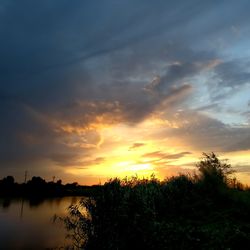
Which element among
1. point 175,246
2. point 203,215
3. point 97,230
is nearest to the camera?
point 175,246

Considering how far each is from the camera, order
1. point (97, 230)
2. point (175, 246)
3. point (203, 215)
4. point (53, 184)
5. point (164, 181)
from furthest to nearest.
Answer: point (53, 184) → point (164, 181) → point (203, 215) → point (97, 230) → point (175, 246)

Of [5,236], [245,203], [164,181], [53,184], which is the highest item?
[53,184]

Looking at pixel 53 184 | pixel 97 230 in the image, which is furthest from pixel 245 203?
pixel 53 184

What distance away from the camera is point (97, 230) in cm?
1861

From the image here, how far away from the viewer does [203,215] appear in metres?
29.3

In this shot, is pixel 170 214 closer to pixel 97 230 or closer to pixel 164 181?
pixel 164 181

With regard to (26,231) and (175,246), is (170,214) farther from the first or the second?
(26,231)

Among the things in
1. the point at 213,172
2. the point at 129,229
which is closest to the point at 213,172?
the point at 213,172

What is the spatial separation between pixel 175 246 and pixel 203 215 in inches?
500

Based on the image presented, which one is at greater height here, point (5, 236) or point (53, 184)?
point (53, 184)

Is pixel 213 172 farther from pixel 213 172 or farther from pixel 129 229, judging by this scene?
pixel 129 229

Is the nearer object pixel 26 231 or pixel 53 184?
pixel 26 231

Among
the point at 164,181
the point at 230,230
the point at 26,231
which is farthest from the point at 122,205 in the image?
the point at 26,231

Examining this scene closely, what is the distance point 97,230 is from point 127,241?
1849mm
